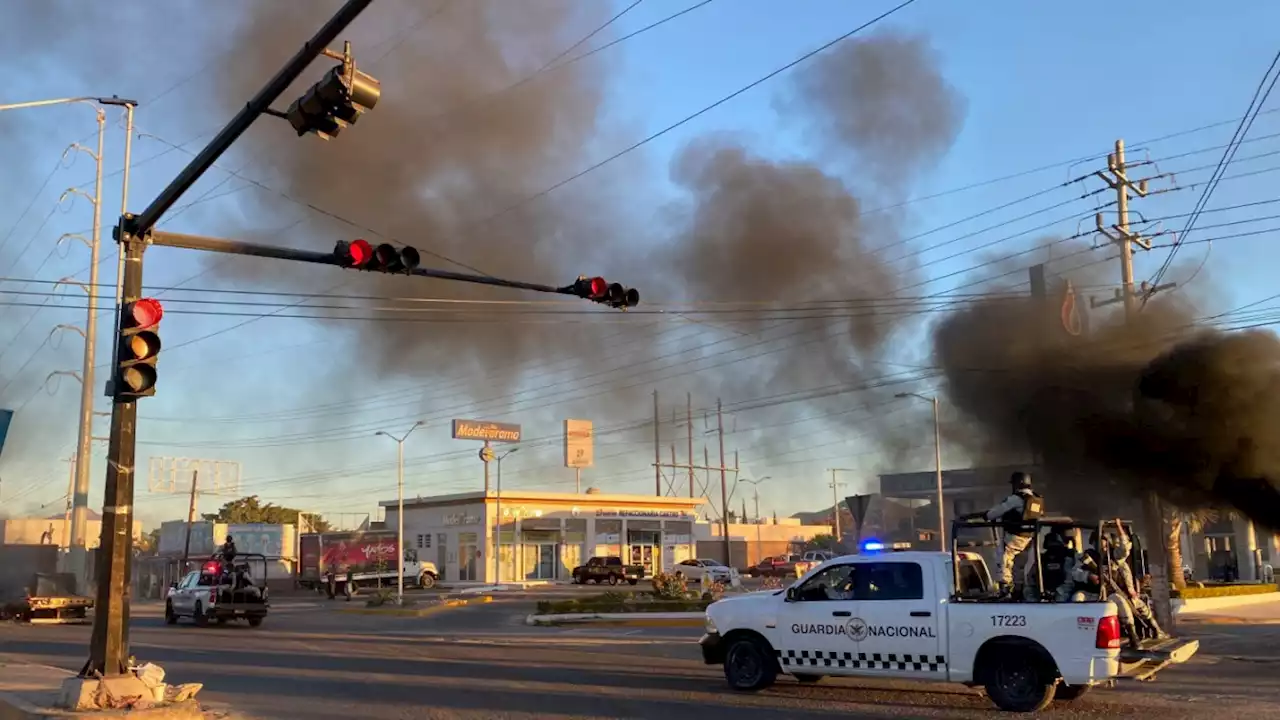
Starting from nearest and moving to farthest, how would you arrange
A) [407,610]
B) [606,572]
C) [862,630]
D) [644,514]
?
[862,630] < [407,610] < [606,572] < [644,514]

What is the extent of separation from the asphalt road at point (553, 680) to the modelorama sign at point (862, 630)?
0.66 m

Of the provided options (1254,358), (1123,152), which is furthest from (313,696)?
(1123,152)

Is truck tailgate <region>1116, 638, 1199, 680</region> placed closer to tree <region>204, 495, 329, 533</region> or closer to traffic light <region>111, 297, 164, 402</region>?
traffic light <region>111, 297, 164, 402</region>

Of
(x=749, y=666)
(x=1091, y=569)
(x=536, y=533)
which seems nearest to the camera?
(x=1091, y=569)

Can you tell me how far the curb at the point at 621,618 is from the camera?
23297 mm

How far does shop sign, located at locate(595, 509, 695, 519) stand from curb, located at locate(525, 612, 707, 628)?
33.7 meters

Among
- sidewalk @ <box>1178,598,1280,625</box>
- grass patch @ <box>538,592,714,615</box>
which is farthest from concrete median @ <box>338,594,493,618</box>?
sidewalk @ <box>1178,598,1280,625</box>

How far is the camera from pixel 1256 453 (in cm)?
1406

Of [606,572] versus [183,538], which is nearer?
[606,572]

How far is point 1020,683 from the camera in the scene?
9172 mm

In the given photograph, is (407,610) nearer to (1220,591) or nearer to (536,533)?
(1220,591)

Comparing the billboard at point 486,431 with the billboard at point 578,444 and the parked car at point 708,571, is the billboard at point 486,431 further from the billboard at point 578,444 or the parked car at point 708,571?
the parked car at point 708,571

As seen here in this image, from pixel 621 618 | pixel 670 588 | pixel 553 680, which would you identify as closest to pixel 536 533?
pixel 670 588

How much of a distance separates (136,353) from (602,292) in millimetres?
5422
